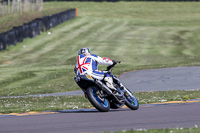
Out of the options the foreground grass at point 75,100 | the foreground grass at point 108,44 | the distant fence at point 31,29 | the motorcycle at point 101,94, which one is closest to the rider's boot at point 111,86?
the motorcycle at point 101,94

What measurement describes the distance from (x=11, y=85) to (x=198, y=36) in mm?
23830

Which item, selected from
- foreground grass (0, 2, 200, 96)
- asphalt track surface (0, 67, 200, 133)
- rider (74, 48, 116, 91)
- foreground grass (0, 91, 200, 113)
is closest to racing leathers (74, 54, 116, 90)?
rider (74, 48, 116, 91)

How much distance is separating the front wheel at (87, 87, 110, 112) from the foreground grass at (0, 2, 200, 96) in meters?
7.26

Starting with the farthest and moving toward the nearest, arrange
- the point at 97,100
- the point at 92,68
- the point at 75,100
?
the point at 75,100 < the point at 92,68 < the point at 97,100

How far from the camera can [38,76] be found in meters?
22.3

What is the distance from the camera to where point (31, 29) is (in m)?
38.7

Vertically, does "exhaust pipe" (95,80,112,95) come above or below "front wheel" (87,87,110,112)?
above

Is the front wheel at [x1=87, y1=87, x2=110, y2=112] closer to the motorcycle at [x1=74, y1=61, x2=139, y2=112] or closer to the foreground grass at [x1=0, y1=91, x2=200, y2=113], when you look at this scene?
the motorcycle at [x1=74, y1=61, x2=139, y2=112]

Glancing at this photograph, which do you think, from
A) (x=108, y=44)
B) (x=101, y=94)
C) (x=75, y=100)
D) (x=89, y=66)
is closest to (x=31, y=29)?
(x=108, y=44)

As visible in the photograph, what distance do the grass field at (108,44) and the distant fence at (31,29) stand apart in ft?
1.67

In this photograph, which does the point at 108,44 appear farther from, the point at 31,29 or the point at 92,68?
the point at 92,68

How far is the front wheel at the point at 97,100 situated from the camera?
11.1m

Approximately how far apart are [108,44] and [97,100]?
81.1ft

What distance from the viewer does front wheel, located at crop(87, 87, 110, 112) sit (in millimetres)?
11125
